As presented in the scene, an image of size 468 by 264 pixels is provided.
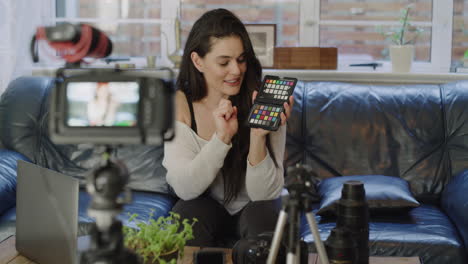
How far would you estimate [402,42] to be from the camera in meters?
2.80

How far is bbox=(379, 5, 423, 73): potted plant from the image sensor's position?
108 inches

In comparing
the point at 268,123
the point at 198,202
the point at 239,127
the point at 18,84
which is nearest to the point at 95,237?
the point at 268,123

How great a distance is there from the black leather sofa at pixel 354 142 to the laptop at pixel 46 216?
0.76 m

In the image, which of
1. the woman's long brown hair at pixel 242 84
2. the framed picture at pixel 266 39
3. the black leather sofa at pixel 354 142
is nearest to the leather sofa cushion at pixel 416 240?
the black leather sofa at pixel 354 142

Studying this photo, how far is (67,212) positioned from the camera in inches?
48.5

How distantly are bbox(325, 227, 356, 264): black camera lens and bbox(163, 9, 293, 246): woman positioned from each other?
0.63 metres

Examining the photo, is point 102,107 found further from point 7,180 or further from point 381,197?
point 7,180

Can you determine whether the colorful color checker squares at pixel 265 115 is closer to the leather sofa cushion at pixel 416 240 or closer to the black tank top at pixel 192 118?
the black tank top at pixel 192 118

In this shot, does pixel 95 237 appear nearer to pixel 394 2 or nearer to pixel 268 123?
pixel 268 123

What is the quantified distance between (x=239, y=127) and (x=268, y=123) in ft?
0.93

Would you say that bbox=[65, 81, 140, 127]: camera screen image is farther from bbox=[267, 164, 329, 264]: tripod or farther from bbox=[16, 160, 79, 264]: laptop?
bbox=[16, 160, 79, 264]: laptop

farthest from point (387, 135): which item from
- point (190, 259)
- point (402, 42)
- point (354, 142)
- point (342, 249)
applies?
point (342, 249)

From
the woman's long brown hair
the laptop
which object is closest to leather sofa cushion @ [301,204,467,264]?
the woman's long brown hair

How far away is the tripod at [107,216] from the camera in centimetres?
74
